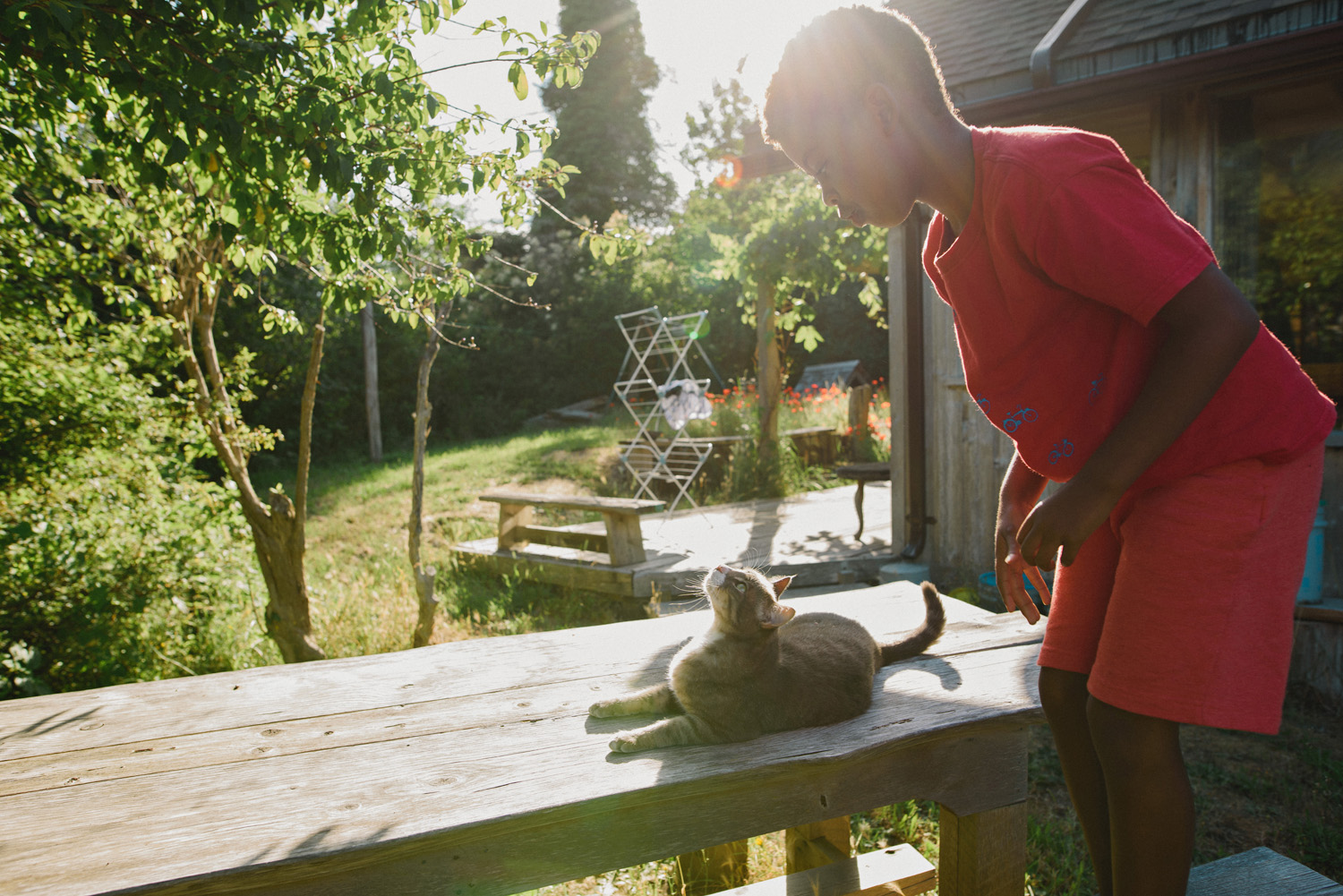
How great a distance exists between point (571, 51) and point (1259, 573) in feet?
8.26

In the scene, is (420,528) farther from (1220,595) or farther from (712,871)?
(1220,595)

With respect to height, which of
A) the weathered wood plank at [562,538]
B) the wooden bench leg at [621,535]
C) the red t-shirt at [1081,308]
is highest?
the red t-shirt at [1081,308]

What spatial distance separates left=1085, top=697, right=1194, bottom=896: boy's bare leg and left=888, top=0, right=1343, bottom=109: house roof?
424 centimetres

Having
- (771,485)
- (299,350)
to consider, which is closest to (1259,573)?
(771,485)

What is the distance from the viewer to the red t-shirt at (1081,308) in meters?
1.17

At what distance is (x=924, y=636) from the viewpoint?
2.39 metres

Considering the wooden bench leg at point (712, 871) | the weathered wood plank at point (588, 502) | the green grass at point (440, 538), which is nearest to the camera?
the wooden bench leg at point (712, 871)

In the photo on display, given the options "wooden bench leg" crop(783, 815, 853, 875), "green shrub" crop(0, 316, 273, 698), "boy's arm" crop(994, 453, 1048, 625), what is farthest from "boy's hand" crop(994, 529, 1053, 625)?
"green shrub" crop(0, 316, 273, 698)

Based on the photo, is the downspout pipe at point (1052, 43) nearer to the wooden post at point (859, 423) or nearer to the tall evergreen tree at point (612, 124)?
the wooden post at point (859, 423)

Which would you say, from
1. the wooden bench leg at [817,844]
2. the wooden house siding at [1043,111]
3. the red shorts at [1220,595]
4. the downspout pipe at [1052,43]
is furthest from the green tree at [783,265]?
the red shorts at [1220,595]

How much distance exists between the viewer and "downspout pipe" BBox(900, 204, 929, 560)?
18.4 feet

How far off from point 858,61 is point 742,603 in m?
1.31

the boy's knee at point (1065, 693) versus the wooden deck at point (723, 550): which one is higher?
the boy's knee at point (1065, 693)

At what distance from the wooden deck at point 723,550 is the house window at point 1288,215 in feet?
9.52
